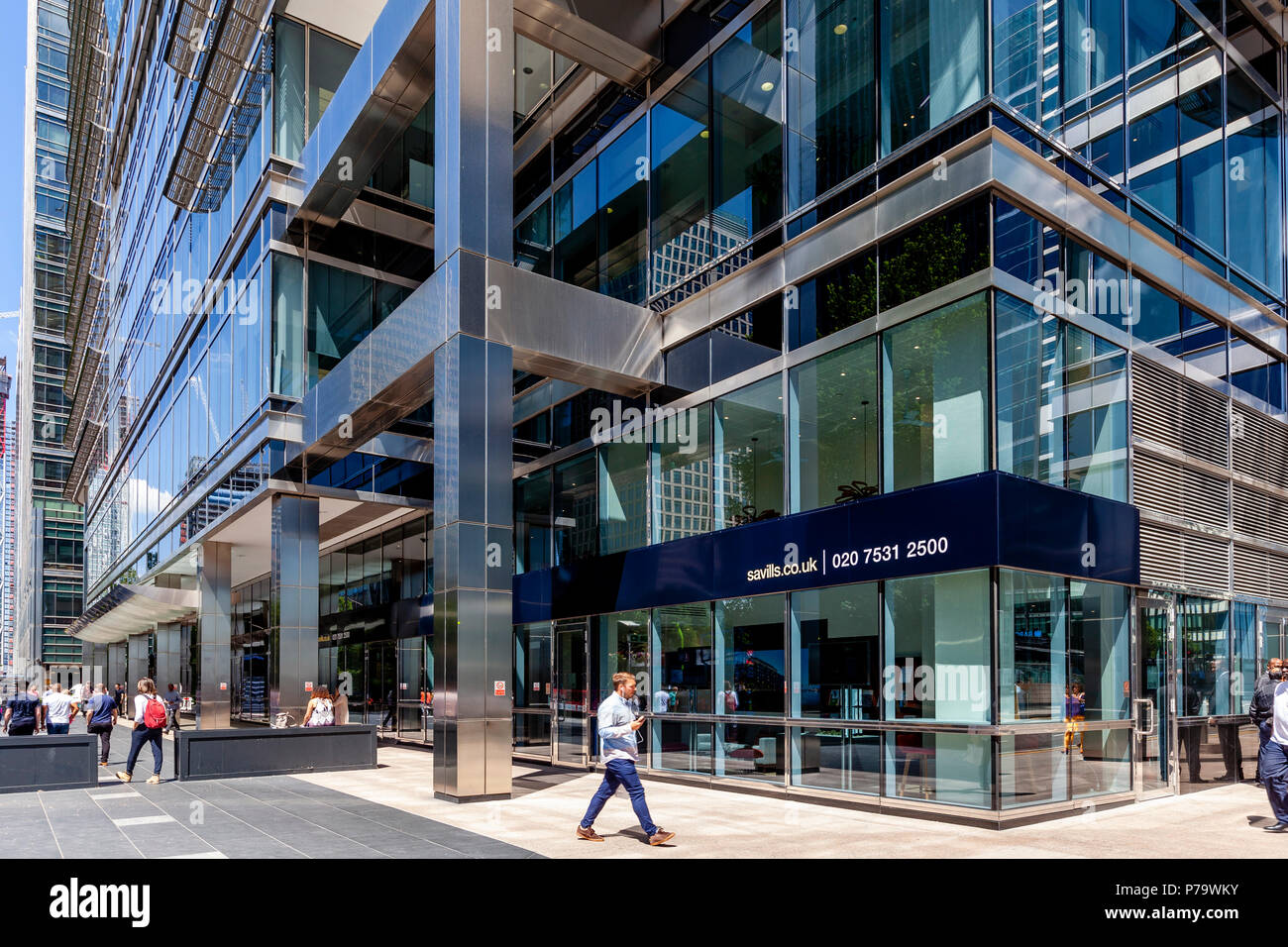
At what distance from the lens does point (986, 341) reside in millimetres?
13375

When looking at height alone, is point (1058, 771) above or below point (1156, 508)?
below

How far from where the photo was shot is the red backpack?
18422 mm

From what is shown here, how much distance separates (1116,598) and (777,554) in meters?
4.88

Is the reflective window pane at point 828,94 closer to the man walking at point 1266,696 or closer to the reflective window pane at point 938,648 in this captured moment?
the reflective window pane at point 938,648

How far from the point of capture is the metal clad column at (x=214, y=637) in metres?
30.7

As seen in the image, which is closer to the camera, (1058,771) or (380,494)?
(1058,771)

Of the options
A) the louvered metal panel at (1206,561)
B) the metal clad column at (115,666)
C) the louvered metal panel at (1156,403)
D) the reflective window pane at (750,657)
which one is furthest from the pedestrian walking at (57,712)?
the metal clad column at (115,666)

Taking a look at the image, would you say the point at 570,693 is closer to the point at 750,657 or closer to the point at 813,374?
the point at 750,657

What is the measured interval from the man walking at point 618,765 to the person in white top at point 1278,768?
7.23 metres

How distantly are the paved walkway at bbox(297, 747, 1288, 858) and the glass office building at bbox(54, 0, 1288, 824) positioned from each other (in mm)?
555

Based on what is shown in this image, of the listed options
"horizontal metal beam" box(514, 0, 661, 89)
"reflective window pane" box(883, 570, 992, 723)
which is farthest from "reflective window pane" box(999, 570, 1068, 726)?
"horizontal metal beam" box(514, 0, 661, 89)

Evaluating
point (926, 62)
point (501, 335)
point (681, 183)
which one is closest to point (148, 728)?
point (501, 335)
